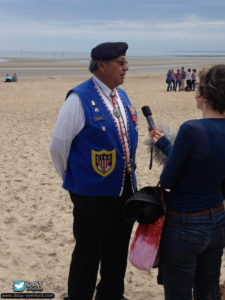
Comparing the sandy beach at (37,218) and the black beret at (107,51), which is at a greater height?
the black beret at (107,51)

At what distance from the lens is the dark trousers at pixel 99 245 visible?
2.79 meters

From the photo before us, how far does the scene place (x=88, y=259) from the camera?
9.50 feet

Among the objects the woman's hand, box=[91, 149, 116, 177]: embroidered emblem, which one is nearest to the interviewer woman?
the woman's hand

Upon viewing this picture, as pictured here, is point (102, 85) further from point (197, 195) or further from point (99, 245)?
point (99, 245)

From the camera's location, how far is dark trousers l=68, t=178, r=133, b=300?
279cm

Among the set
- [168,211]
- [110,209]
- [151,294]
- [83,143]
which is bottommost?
[151,294]

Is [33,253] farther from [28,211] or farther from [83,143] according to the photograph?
[83,143]

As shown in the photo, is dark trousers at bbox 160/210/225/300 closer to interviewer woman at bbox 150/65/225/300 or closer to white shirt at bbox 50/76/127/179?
interviewer woman at bbox 150/65/225/300

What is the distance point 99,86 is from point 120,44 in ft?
1.17

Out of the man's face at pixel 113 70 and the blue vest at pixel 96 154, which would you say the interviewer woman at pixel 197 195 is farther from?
the man's face at pixel 113 70

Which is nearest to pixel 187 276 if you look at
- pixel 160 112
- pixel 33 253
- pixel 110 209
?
pixel 110 209

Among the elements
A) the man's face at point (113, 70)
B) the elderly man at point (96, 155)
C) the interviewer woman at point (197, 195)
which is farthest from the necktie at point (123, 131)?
the interviewer woman at point (197, 195)

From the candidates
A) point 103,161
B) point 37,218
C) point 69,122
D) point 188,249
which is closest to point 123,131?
point 103,161

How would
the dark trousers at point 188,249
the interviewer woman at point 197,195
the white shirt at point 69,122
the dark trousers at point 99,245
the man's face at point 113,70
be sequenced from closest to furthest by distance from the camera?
the interviewer woman at point 197,195, the dark trousers at point 188,249, the white shirt at point 69,122, the man's face at point 113,70, the dark trousers at point 99,245
